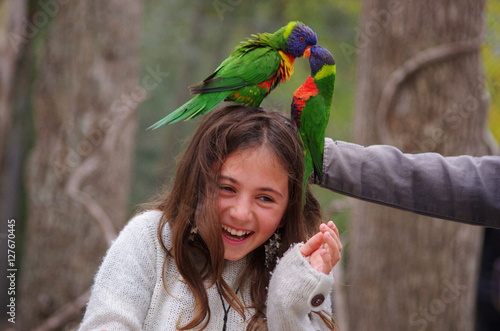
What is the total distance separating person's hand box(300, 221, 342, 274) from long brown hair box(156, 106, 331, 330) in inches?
7.5

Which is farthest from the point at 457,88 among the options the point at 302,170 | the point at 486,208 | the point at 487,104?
the point at 302,170

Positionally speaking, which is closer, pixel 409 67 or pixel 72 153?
pixel 409 67

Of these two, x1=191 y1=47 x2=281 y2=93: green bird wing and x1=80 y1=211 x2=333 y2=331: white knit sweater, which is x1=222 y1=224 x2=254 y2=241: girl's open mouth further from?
x1=191 y1=47 x2=281 y2=93: green bird wing

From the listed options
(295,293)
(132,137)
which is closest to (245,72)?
(295,293)

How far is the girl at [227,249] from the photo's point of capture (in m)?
1.29

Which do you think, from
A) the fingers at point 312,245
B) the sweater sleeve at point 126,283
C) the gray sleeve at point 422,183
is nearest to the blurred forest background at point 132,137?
the gray sleeve at point 422,183

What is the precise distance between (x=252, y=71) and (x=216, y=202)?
0.39 m

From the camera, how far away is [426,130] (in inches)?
99.6

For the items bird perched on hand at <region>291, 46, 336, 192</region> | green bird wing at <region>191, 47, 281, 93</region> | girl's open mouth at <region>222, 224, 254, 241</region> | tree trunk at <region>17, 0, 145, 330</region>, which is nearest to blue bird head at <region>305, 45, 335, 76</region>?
bird perched on hand at <region>291, 46, 336, 192</region>

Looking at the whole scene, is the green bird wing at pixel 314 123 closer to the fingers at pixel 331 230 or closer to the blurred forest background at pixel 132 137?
the fingers at pixel 331 230

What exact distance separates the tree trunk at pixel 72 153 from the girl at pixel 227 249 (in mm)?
1409

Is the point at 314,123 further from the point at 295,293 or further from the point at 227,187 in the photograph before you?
the point at 295,293

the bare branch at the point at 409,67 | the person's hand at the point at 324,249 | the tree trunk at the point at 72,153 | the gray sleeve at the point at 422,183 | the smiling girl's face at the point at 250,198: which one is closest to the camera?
the person's hand at the point at 324,249

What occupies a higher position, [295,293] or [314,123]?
[314,123]
